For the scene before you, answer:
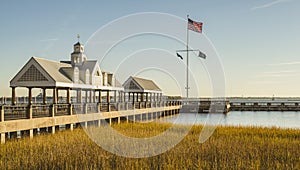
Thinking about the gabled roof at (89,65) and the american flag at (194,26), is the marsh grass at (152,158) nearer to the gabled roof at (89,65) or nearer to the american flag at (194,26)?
the gabled roof at (89,65)

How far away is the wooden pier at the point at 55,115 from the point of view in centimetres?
1833

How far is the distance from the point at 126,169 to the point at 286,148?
8.23 meters

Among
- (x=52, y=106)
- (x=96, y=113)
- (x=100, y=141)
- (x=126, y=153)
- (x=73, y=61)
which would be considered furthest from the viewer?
(x=73, y=61)

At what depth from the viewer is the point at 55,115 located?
22766 mm

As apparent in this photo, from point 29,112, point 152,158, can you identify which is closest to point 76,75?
point 29,112

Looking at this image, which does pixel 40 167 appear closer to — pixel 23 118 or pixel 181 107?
pixel 23 118

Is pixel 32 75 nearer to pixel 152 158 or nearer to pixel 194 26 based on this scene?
pixel 152 158

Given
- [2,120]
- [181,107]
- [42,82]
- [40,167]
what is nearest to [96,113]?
[42,82]

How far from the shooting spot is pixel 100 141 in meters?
18.1

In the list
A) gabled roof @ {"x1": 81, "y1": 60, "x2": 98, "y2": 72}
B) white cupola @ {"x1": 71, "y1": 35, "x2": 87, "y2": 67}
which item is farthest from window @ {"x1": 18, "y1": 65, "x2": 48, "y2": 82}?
white cupola @ {"x1": 71, "y1": 35, "x2": 87, "y2": 67}

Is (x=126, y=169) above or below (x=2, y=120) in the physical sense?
below

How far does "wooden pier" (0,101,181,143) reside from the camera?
18.3m

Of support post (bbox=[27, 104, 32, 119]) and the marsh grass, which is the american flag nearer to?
the marsh grass

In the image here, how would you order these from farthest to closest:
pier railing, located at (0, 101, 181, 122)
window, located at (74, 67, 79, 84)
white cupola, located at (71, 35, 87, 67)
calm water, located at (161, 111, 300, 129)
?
calm water, located at (161, 111, 300, 129) < white cupola, located at (71, 35, 87, 67) < window, located at (74, 67, 79, 84) < pier railing, located at (0, 101, 181, 122)
